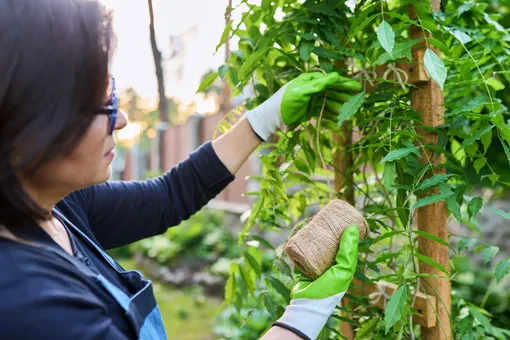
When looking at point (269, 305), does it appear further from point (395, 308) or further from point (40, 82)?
point (40, 82)

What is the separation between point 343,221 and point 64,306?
22.4 inches

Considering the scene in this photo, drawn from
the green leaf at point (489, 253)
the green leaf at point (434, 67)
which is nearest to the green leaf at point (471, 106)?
the green leaf at point (434, 67)

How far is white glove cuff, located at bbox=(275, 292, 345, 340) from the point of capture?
0.96 m

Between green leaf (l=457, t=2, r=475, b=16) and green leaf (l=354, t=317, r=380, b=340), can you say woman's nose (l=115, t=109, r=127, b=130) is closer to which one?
green leaf (l=354, t=317, r=380, b=340)

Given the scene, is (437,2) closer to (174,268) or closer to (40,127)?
(40,127)

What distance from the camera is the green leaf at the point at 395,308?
97cm

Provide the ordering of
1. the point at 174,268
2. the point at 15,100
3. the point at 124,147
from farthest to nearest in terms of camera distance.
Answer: the point at 124,147 < the point at 174,268 < the point at 15,100

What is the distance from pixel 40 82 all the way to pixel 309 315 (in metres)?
0.64

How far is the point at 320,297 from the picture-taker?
0.98 metres

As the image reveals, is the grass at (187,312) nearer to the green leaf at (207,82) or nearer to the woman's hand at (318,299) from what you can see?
the green leaf at (207,82)

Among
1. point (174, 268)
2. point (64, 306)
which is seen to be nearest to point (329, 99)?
point (64, 306)

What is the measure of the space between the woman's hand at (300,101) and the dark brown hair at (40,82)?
0.52m

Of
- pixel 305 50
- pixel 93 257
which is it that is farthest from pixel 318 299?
pixel 305 50

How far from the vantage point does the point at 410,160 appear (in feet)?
3.46
